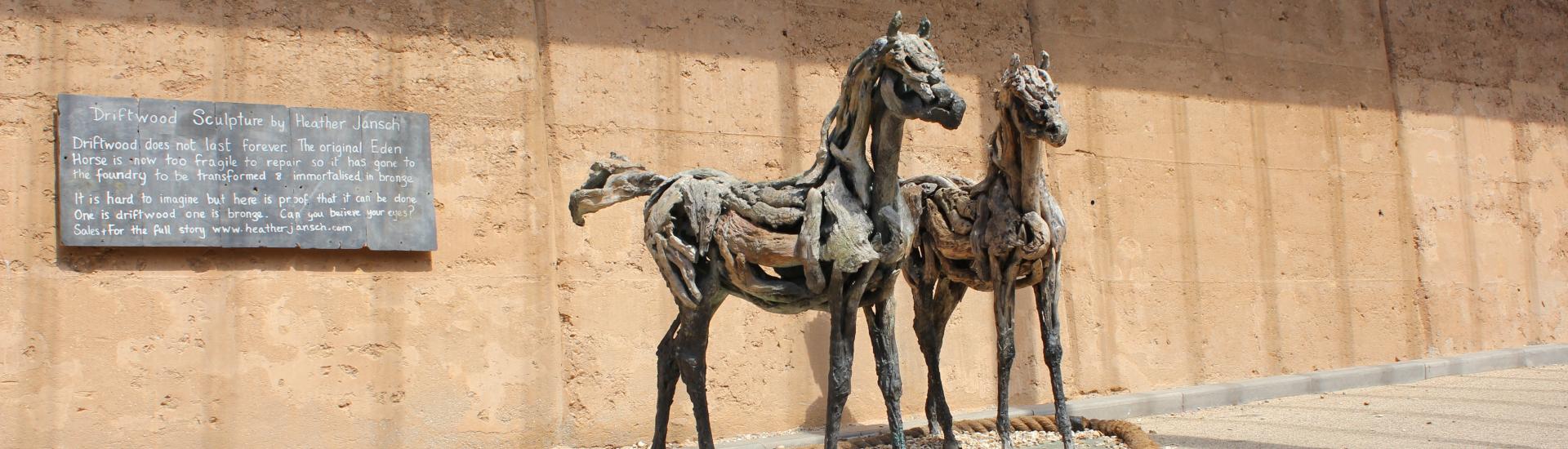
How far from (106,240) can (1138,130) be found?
651 cm

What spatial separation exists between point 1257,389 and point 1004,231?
3575mm

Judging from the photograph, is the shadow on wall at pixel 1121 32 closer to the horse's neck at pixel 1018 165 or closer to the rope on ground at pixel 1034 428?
the horse's neck at pixel 1018 165

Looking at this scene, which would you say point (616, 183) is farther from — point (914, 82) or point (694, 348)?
point (914, 82)

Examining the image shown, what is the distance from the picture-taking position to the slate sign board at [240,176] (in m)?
5.66

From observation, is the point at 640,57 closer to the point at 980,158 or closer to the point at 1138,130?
the point at 980,158

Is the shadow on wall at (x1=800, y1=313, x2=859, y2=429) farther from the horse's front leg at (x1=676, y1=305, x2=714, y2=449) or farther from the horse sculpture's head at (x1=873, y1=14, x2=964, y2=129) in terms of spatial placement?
the horse sculpture's head at (x1=873, y1=14, x2=964, y2=129)

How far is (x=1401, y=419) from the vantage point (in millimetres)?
6859

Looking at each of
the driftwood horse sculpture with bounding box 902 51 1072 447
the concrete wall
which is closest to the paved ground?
the concrete wall

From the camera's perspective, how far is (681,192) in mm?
4680

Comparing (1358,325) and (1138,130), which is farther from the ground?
(1138,130)

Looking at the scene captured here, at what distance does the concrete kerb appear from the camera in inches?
276

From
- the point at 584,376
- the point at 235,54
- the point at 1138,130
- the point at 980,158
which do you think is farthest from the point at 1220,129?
the point at 235,54

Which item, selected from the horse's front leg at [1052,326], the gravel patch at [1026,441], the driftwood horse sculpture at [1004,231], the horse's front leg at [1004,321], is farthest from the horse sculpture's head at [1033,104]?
the gravel patch at [1026,441]

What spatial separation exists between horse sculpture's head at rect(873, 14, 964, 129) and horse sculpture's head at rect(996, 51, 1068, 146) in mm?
898
